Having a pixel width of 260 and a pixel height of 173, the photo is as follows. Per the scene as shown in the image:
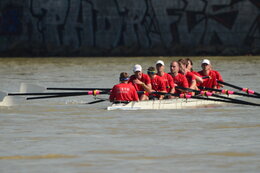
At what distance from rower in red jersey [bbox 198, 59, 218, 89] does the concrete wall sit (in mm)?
22981

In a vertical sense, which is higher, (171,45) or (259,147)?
(171,45)

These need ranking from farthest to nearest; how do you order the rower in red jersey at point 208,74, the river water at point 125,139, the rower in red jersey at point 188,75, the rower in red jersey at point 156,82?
the rower in red jersey at point 208,74
the rower in red jersey at point 188,75
the rower in red jersey at point 156,82
the river water at point 125,139

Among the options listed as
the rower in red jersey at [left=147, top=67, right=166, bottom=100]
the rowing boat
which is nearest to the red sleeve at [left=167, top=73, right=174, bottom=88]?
the rower in red jersey at [left=147, top=67, right=166, bottom=100]

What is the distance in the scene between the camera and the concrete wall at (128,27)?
42.5 meters

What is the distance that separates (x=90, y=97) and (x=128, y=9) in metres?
24.3

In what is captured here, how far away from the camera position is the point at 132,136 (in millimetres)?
11938

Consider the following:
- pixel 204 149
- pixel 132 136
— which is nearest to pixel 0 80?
pixel 132 136

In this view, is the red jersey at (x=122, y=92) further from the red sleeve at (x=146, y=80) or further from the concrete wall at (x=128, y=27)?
the concrete wall at (x=128, y=27)

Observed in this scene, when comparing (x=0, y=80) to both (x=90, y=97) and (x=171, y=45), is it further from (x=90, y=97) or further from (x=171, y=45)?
(x=171, y=45)

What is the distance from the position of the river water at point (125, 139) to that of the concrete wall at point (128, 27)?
24454 mm

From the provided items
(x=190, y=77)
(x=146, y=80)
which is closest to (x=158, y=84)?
(x=146, y=80)

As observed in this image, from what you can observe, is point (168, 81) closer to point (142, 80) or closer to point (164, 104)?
point (142, 80)

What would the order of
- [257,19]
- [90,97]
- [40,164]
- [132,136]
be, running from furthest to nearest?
[257,19] → [90,97] → [132,136] → [40,164]

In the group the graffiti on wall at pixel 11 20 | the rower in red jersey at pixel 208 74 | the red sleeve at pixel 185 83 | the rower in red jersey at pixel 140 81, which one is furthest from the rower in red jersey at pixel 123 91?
the graffiti on wall at pixel 11 20
